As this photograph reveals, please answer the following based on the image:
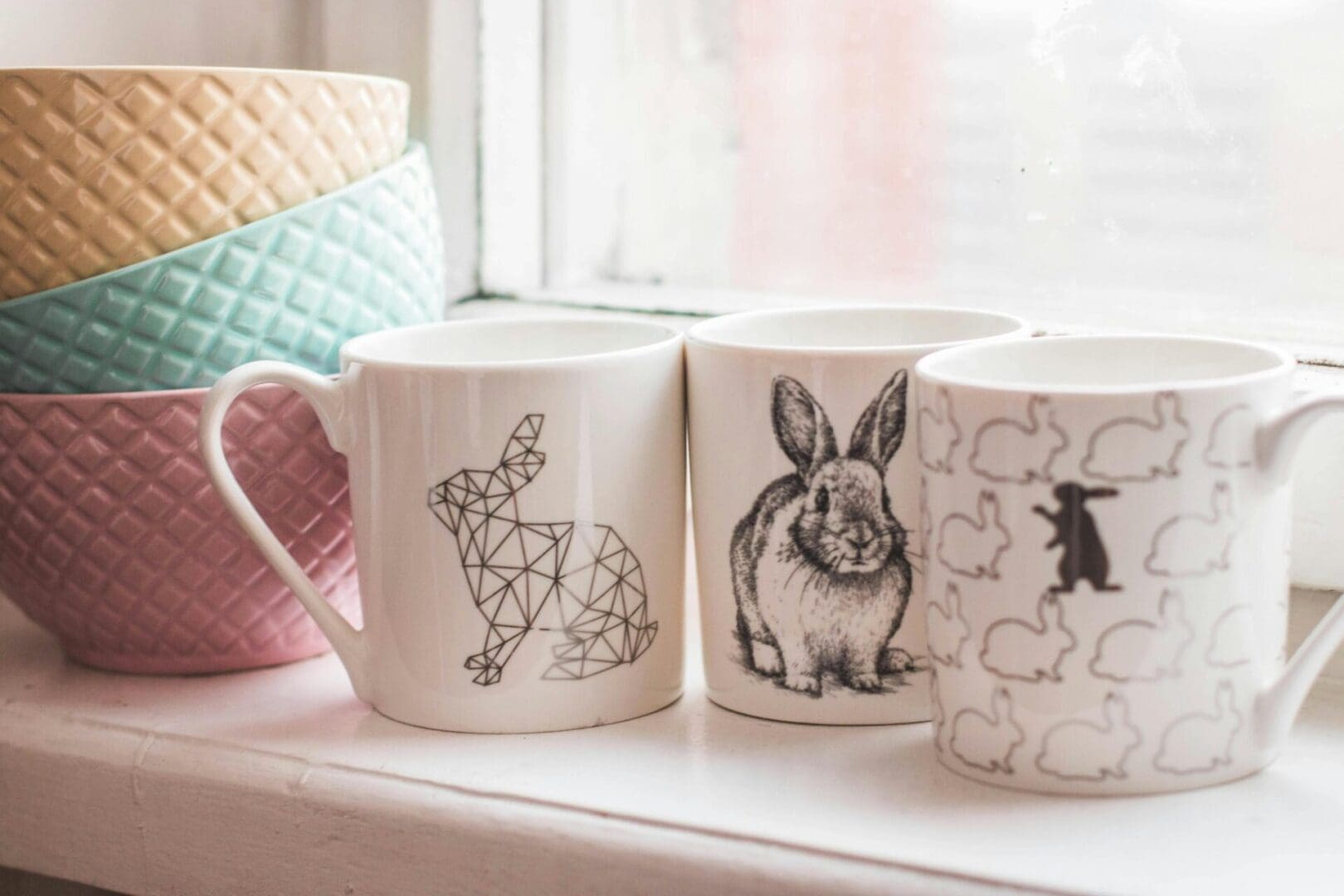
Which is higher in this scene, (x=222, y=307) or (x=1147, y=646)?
(x=222, y=307)

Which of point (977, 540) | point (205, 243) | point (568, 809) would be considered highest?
point (205, 243)

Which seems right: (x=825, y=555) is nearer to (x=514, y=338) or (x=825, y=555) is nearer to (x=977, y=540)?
(x=977, y=540)

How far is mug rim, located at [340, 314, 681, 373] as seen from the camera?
54cm

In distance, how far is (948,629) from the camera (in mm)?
499

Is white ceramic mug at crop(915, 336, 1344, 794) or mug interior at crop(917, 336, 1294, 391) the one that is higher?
mug interior at crop(917, 336, 1294, 391)

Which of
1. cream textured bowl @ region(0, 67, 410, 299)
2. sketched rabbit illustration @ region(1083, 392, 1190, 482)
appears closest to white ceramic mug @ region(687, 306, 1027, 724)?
sketched rabbit illustration @ region(1083, 392, 1190, 482)

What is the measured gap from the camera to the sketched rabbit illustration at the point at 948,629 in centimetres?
49

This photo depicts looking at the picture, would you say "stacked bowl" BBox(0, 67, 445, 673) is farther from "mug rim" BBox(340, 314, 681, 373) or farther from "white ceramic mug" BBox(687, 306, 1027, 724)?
"white ceramic mug" BBox(687, 306, 1027, 724)

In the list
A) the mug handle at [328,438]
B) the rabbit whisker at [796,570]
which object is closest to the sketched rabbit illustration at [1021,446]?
the rabbit whisker at [796,570]

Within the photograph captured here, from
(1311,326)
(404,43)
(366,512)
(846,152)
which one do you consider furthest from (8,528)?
(1311,326)

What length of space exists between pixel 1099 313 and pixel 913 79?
0.17 m

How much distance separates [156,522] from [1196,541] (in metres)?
0.43

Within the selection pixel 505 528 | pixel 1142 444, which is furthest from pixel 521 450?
pixel 1142 444

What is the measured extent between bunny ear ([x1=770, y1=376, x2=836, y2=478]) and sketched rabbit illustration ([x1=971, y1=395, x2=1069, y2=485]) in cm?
8
